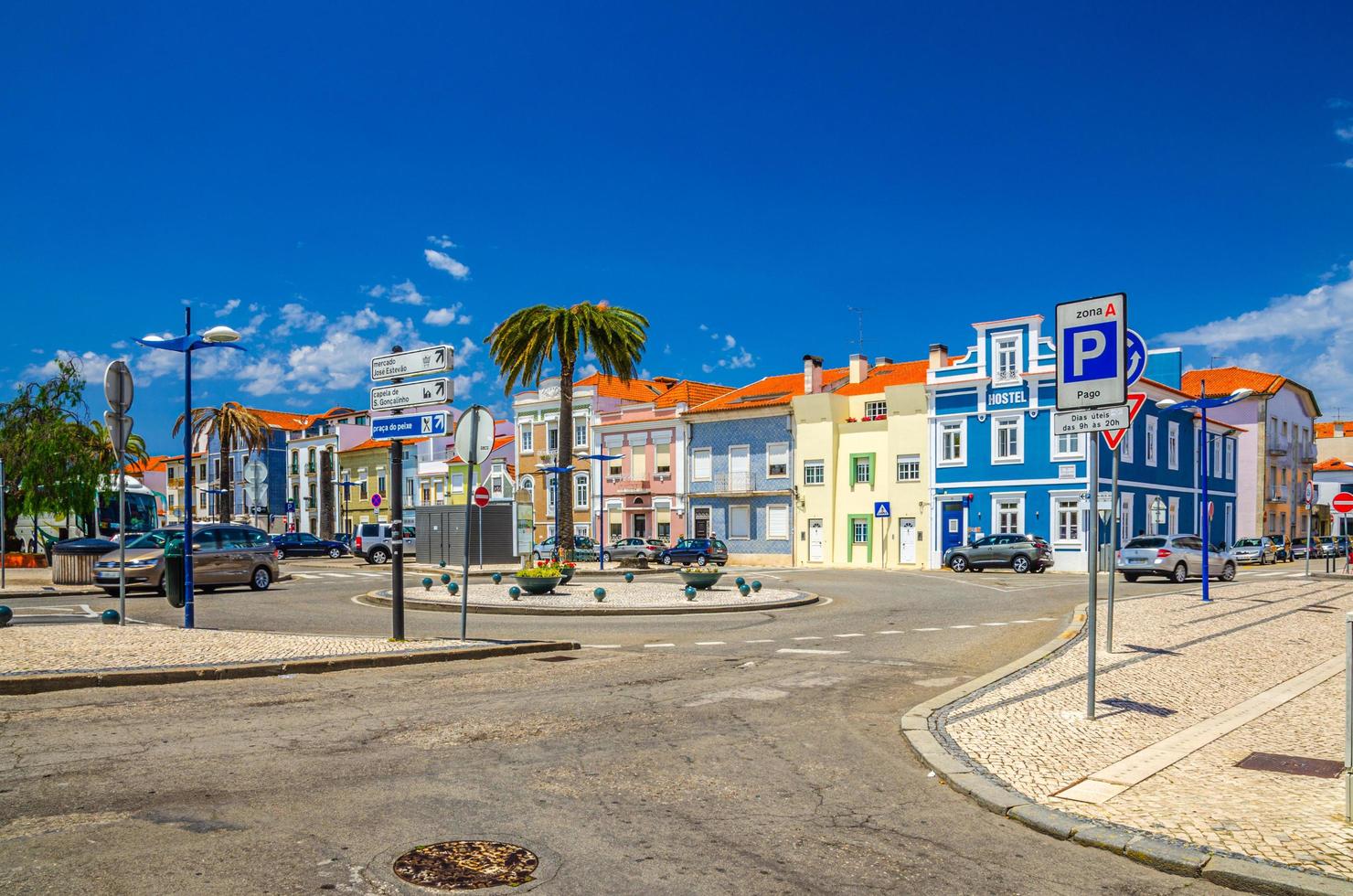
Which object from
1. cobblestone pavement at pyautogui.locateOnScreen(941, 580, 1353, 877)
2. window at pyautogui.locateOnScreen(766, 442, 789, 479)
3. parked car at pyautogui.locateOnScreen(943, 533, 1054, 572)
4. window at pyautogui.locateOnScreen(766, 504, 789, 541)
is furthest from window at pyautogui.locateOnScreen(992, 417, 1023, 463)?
cobblestone pavement at pyautogui.locateOnScreen(941, 580, 1353, 877)

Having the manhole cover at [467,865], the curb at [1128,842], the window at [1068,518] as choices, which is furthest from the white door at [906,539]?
the manhole cover at [467,865]

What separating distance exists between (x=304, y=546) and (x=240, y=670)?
47.5 metres

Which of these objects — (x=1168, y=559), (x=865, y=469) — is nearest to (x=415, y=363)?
(x=1168, y=559)

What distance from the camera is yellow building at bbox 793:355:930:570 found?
166 ft

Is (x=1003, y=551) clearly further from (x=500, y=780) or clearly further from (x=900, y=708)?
(x=500, y=780)

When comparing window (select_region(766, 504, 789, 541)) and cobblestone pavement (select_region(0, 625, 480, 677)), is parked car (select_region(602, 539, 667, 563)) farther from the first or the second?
cobblestone pavement (select_region(0, 625, 480, 677))

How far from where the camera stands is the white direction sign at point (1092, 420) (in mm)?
8250

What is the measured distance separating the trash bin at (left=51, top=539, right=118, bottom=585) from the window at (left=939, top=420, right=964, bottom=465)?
35.5 m

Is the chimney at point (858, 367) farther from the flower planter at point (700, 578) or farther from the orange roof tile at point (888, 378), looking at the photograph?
the flower planter at point (700, 578)

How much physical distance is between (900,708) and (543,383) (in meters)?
58.4

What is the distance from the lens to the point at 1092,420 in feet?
27.6

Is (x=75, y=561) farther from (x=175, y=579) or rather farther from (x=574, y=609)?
(x=574, y=609)

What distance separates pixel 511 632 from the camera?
16.0m

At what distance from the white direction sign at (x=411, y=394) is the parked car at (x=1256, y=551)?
51.3 m
